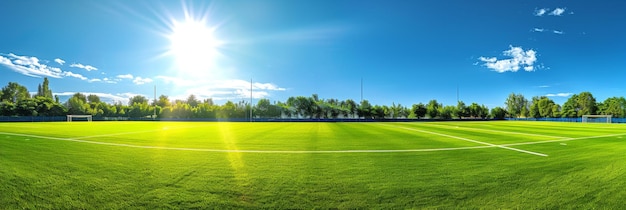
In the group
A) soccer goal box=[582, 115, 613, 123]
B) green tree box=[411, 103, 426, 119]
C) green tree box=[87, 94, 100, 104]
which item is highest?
green tree box=[87, 94, 100, 104]

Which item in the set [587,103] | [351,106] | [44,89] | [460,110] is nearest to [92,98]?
[44,89]

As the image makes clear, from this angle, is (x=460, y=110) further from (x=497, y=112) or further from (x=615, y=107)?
(x=615, y=107)

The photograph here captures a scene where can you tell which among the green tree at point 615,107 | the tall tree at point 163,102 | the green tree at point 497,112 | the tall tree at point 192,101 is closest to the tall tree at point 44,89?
the tall tree at point 163,102

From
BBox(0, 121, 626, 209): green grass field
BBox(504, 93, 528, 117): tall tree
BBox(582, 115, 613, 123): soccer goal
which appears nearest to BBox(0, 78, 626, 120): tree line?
BBox(504, 93, 528, 117): tall tree

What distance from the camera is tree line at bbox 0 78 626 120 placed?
3752 inches

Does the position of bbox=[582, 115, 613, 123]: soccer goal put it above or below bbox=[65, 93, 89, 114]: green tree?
below

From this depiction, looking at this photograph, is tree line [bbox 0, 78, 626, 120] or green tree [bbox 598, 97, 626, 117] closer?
tree line [bbox 0, 78, 626, 120]

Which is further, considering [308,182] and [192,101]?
[192,101]

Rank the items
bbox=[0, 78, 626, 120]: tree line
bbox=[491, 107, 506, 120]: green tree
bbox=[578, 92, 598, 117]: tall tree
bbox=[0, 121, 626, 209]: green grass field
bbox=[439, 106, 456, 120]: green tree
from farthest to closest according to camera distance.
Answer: bbox=[491, 107, 506, 120]: green tree < bbox=[439, 106, 456, 120]: green tree < bbox=[578, 92, 598, 117]: tall tree < bbox=[0, 78, 626, 120]: tree line < bbox=[0, 121, 626, 209]: green grass field

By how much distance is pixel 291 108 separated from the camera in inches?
5089

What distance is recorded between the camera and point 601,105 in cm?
11731

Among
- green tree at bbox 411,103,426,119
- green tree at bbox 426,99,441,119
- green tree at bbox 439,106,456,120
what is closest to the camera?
green tree at bbox 411,103,426,119

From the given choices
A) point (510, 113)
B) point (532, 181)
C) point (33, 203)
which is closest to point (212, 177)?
point (33, 203)

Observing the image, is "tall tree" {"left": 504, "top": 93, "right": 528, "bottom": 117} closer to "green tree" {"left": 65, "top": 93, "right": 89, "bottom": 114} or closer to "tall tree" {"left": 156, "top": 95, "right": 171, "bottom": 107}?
"tall tree" {"left": 156, "top": 95, "right": 171, "bottom": 107}
